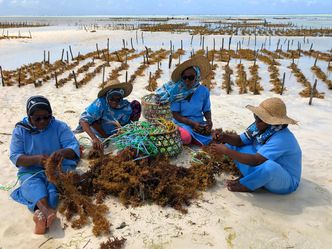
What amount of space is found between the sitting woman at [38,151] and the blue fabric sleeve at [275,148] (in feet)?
6.11

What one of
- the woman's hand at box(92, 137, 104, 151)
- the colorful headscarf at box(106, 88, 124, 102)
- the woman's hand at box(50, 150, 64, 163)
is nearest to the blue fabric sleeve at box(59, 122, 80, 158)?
the woman's hand at box(50, 150, 64, 163)

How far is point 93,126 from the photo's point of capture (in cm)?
450

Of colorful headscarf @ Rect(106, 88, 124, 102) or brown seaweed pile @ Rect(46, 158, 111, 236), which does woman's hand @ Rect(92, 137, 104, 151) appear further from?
brown seaweed pile @ Rect(46, 158, 111, 236)

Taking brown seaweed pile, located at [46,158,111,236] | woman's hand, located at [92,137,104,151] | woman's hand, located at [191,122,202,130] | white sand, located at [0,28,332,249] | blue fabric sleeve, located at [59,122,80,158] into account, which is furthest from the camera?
woman's hand, located at [191,122,202,130]

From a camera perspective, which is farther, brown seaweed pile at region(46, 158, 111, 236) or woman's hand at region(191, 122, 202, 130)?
woman's hand at region(191, 122, 202, 130)

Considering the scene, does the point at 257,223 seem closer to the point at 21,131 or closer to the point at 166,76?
the point at 21,131

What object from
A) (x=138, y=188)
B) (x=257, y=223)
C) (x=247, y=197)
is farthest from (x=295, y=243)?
(x=138, y=188)

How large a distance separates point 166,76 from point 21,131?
8.42m

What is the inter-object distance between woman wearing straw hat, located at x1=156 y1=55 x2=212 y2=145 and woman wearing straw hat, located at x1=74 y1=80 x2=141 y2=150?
564 millimetres

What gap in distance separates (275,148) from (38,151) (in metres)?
2.28

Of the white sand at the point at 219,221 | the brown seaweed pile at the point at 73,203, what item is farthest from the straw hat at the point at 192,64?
the brown seaweed pile at the point at 73,203

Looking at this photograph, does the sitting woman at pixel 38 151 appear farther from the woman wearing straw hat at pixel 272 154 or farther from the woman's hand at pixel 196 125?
the woman's hand at pixel 196 125

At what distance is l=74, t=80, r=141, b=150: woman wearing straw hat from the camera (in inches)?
168

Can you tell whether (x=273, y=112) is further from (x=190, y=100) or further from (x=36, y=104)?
(x=36, y=104)
